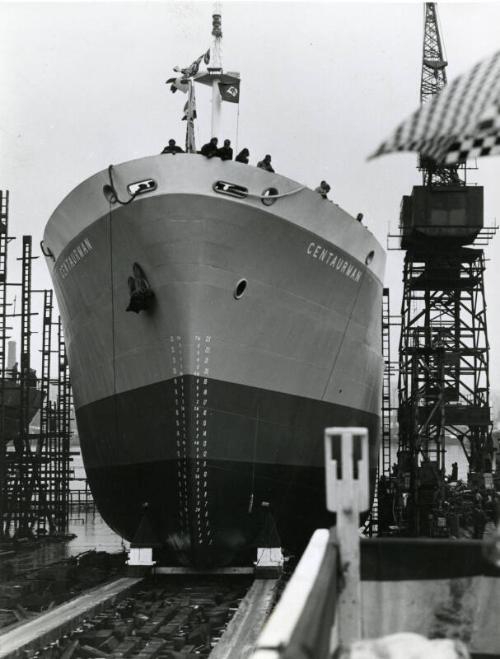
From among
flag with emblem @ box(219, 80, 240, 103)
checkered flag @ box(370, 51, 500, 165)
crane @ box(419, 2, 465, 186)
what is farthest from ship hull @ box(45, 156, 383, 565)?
crane @ box(419, 2, 465, 186)

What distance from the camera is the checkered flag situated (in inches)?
120

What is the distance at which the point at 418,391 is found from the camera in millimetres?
19156

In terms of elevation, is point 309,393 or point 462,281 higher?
point 462,281

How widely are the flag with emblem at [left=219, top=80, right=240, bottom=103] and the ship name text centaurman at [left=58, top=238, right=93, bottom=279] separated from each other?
3677mm

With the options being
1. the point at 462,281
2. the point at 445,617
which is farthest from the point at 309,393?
the point at 462,281

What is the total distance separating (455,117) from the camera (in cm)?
307

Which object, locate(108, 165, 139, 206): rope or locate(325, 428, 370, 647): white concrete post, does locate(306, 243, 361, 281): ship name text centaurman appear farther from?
locate(325, 428, 370, 647): white concrete post

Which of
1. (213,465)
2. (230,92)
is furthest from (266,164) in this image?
(213,465)

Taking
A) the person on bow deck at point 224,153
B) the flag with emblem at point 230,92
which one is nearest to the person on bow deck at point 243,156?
the person on bow deck at point 224,153

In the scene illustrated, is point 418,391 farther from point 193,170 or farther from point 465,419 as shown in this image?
point 193,170

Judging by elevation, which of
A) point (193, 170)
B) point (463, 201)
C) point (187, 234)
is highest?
point (463, 201)

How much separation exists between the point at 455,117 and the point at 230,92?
11.1 meters

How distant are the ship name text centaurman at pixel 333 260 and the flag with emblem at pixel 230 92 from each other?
3426mm

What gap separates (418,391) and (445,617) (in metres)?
15.6
